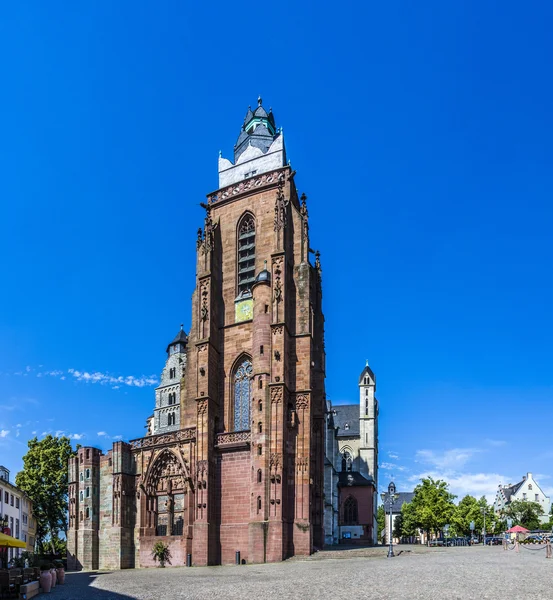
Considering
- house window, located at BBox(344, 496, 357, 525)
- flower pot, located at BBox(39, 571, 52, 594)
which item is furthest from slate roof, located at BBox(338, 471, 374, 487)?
flower pot, located at BBox(39, 571, 52, 594)

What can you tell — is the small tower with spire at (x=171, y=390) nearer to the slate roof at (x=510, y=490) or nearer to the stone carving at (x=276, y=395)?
the stone carving at (x=276, y=395)

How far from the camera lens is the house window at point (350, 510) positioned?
88.4 meters

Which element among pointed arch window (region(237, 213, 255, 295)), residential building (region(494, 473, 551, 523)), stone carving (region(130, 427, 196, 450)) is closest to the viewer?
stone carving (region(130, 427, 196, 450))

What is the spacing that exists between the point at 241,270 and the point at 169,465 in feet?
47.9

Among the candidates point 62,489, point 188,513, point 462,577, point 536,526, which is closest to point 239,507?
point 188,513

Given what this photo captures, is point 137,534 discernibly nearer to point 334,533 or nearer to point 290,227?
point 290,227

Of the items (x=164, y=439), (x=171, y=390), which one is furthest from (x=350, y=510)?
(x=164, y=439)

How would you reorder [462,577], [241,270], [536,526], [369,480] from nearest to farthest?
1. [462,577]
2. [241,270]
3. [369,480]
4. [536,526]

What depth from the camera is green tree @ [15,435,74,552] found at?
65.0m

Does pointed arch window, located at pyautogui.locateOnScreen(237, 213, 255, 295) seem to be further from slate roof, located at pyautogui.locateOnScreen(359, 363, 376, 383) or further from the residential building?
the residential building

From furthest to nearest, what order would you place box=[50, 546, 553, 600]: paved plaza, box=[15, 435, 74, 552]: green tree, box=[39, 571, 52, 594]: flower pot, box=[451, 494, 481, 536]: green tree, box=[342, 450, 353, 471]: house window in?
1. box=[342, 450, 353, 471]: house window
2. box=[451, 494, 481, 536]: green tree
3. box=[15, 435, 74, 552]: green tree
4. box=[39, 571, 52, 594]: flower pot
5. box=[50, 546, 553, 600]: paved plaza

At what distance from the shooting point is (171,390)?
7694cm

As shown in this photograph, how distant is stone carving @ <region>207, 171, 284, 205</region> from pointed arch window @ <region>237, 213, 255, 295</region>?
2.13m

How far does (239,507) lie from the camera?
4284cm
